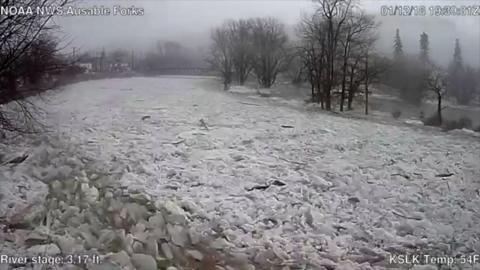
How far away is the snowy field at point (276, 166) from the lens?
3.11 metres

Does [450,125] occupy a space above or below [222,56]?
below

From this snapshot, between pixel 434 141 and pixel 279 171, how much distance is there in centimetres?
149

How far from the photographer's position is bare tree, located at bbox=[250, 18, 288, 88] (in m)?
3.94

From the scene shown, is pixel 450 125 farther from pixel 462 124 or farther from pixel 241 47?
pixel 241 47

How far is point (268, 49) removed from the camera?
399cm

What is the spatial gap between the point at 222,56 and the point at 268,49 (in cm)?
43

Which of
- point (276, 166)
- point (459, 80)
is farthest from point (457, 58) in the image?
point (276, 166)

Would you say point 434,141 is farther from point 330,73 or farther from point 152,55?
point 152,55

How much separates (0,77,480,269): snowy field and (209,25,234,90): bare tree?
0.13 metres

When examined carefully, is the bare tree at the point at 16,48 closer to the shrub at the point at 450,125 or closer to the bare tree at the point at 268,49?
the bare tree at the point at 268,49

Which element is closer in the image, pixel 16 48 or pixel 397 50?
pixel 16 48

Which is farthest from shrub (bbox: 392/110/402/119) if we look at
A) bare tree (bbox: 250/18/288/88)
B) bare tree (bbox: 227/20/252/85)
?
bare tree (bbox: 227/20/252/85)

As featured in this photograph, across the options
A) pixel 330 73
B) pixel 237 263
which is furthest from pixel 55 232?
pixel 330 73

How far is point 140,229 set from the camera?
300cm
